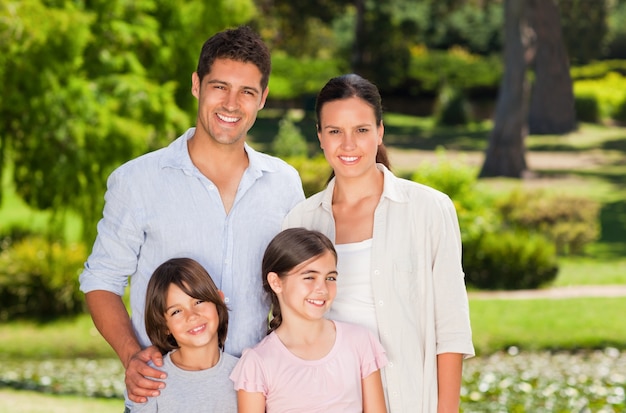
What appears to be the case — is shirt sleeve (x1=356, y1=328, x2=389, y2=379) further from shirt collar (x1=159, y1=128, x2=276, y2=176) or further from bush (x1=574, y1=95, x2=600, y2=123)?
bush (x1=574, y1=95, x2=600, y2=123)

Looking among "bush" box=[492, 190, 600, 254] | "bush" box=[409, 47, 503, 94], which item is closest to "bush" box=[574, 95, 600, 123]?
"bush" box=[409, 47, 503, 94]

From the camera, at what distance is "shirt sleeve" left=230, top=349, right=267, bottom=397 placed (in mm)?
2992

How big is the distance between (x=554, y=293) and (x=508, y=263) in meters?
0.75

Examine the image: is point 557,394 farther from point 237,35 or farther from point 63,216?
point 237,35

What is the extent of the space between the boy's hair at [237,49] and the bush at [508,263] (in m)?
11.3

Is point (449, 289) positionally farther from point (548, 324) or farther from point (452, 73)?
point (452, 73)

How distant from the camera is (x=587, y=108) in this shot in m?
29.5

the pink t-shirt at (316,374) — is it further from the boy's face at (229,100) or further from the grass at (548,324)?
the grass at (548,324)

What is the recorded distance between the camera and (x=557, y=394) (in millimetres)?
9445

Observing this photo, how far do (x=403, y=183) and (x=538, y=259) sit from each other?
1169 cm

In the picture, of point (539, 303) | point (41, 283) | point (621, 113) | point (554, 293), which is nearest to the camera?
point (41, 283)

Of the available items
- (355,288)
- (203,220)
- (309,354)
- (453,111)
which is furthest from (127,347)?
(453,111)

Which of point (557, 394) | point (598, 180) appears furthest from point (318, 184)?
point (598, 180)

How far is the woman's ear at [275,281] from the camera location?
309 cm
